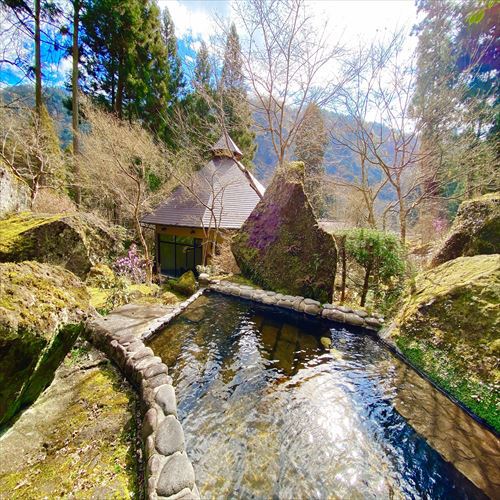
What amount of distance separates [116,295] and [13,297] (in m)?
3.29

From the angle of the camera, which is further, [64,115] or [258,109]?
[64,115]

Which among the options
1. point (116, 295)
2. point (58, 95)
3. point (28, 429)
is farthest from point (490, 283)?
point (58, 95)

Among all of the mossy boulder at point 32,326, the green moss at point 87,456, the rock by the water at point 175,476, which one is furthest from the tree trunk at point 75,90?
the rock by the water at point 175,476

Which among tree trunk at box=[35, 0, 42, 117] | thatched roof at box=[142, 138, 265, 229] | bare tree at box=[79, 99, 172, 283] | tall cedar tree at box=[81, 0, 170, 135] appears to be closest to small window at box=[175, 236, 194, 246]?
thatched roof at box=[142, 138, 265, 229]

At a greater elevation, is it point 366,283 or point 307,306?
point 366,283

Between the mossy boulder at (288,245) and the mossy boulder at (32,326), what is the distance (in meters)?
4.73

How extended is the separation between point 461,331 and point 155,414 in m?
4.06

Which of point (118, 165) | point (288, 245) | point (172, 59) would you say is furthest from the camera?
point (172, 59)

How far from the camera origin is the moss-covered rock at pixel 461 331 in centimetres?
306

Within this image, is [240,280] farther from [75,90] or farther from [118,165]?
[75,90]

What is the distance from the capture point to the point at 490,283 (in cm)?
362

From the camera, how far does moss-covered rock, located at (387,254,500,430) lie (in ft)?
10.1

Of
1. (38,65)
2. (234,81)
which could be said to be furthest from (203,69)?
(38,65)

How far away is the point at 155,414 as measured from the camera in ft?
7.88
